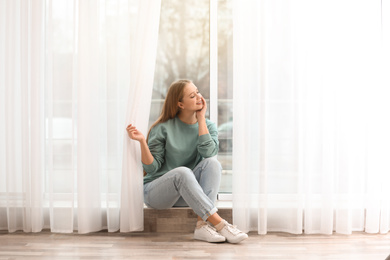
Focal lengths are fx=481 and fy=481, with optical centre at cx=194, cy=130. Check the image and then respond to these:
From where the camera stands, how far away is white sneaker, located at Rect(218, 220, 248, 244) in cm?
271

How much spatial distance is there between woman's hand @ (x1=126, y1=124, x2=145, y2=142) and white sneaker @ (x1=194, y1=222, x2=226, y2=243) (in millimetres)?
627

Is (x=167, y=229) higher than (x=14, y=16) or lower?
lower

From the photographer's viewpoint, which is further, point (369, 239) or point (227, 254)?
point (369, 239)


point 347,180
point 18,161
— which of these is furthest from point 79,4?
point 347,180

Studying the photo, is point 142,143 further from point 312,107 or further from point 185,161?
point 312,107

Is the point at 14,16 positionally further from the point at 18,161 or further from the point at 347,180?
the point at 347,180

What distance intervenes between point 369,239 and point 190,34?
1745 mm

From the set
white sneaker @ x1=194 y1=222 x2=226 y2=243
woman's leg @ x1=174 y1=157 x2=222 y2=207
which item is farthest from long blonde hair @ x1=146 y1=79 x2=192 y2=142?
white sneaker @ x1=194 y1=222 x2=226 y2=243

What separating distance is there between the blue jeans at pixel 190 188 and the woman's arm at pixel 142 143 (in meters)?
0.13

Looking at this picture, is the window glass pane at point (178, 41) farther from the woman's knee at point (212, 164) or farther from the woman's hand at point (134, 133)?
the woman's knee at point (212, 164)

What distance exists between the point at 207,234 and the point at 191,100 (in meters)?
0.81

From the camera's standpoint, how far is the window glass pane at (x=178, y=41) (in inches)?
130

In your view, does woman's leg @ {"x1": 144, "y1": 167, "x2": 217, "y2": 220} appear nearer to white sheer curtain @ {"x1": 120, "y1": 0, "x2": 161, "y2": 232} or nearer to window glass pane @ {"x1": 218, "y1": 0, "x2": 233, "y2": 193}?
white sheer curtain @ {"x1": 120, "y1": 0, "x2": 161, "y2": 232}

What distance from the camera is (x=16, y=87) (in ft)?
9.73
